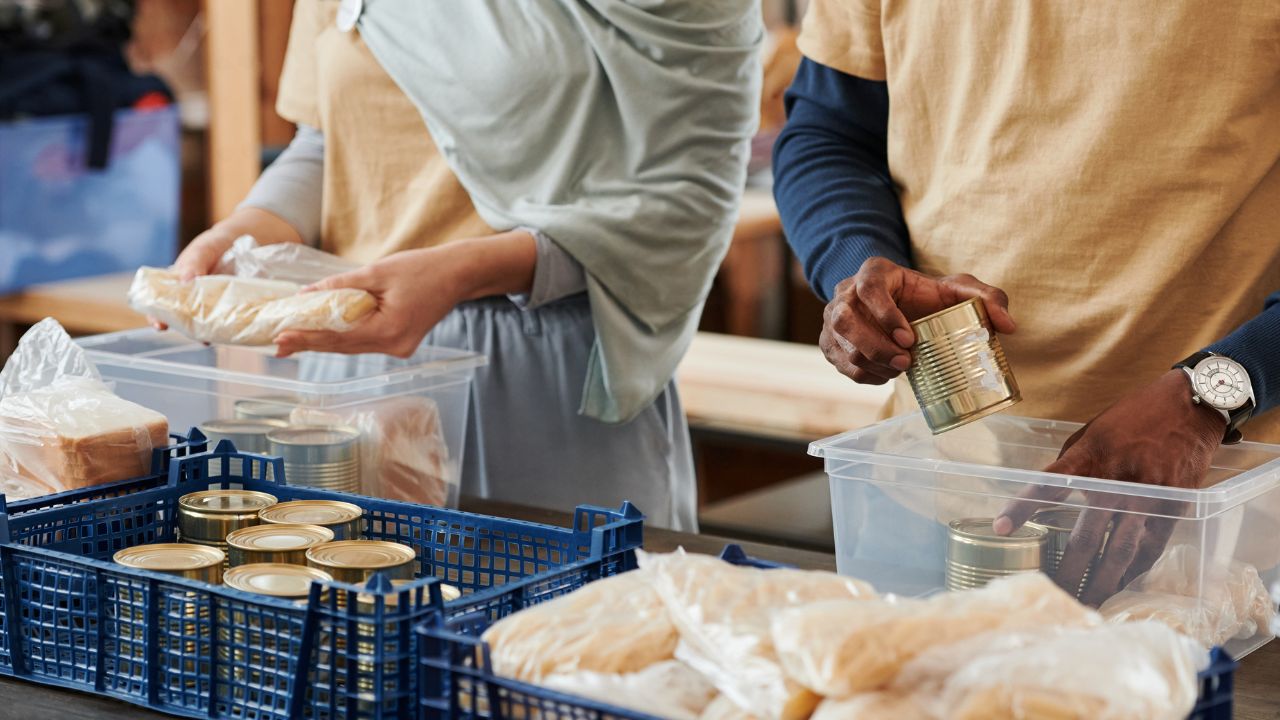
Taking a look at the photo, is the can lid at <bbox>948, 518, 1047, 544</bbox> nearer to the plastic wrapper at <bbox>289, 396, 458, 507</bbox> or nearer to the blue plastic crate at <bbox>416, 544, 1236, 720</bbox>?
the blue plastic crate at <bbox>416, 544, 1236, 720</bbox>

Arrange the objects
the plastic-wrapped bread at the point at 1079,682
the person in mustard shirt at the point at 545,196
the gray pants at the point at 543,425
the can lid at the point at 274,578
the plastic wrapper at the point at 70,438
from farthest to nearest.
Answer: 1. the gray pants at the point at 543,425
2. the person in mustard shirt at the point at 545,196
3. the plastic wrapper at the point at 70,438
4. the can lid at the point at 274,578
5. the plastic-wrapped bread at the point at 1079,682

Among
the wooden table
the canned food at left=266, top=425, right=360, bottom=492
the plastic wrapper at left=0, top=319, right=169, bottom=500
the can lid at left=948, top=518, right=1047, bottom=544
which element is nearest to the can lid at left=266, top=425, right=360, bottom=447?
the canned food at left=266, top=425, right=360, bottom=492

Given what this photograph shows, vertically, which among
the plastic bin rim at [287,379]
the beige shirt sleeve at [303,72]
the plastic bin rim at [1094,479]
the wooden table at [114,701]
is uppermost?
the beige shirt sleeve at [303,72]

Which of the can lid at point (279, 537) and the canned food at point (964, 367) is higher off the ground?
the canned food at point (964, 367)

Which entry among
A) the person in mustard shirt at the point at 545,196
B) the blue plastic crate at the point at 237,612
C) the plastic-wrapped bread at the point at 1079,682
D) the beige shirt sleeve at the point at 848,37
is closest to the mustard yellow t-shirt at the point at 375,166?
the person in mustard shirt at the point at 545,196

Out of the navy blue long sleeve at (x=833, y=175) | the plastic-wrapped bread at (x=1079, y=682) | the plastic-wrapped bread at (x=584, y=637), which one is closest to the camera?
the plastic-wrapped bread at (x=1079, y=682)

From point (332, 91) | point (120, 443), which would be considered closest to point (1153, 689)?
point (120, 443)

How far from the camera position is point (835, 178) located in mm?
1419

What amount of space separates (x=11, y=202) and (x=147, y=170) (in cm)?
37

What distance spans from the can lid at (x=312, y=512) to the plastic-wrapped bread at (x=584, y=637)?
312 millimetres

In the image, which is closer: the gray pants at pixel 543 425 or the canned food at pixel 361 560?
the canned food at pixel 361 560

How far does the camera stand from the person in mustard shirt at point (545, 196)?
152 centimetres

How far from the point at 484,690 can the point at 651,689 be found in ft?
0.30

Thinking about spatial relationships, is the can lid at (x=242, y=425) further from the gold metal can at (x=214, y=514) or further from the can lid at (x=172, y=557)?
the can lid at (x=172, y=557)
